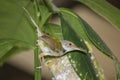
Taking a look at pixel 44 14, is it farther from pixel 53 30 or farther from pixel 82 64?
pixel 82 64

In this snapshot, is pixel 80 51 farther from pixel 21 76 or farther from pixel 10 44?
pixel 21 76

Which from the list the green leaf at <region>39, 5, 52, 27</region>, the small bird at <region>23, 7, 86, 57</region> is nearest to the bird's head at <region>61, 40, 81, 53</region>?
the small bird at <region>23, 7, 86, 57</region>

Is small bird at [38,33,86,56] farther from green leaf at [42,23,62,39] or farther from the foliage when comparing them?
green leaf at [42,23,62,39]

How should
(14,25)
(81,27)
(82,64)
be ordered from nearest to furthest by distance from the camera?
(82,64) < (81,27) < (14,25)

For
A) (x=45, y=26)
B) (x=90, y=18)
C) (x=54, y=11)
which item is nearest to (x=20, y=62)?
(x=90, y=18)

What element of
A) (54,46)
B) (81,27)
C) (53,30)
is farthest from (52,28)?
(54,46)
